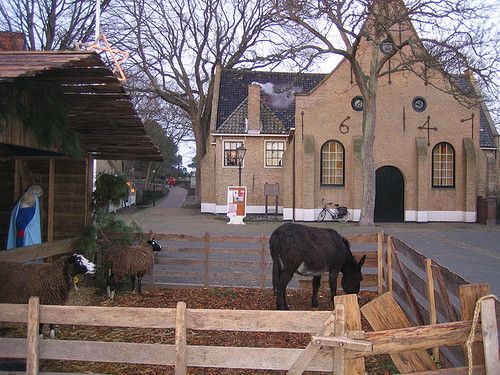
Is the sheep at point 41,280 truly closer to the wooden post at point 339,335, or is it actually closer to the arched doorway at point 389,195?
Answer: the wooden post at point 339,335

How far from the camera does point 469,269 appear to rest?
48.0 ft

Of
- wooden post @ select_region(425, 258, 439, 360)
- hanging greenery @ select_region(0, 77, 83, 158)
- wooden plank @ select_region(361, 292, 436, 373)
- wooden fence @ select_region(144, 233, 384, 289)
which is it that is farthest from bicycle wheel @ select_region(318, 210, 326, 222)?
wooden plank @ select_region(361, 292, 436, 373)

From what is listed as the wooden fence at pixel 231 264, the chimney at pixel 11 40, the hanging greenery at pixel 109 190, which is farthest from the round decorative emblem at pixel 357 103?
the hanging greenery at pixel 109 190

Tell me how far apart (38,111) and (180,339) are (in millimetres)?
5416

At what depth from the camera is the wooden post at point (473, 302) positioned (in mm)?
4324

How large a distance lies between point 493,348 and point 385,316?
3.31 ft

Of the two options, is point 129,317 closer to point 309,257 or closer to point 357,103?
point 309,257

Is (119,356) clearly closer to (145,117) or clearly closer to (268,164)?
(268,164)

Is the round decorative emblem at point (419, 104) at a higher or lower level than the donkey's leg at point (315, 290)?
higher

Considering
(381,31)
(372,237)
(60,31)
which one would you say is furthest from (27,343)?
(60,31)

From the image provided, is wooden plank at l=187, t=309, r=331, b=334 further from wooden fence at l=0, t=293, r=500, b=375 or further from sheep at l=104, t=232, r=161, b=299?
sheep at l=104, t=232, r=161, b=299

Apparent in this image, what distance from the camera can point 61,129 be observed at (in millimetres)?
9352

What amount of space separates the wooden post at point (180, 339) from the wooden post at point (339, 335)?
1.33 meters

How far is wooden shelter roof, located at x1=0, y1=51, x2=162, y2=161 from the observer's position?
643cm
